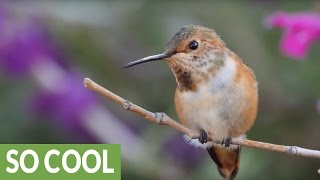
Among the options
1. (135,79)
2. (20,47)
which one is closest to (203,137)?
(20,47)

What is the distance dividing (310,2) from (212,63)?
4.80ft

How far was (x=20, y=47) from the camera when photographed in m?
2.78

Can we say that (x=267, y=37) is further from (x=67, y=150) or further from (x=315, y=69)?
(x=67, y=150)

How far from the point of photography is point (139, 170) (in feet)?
8.43

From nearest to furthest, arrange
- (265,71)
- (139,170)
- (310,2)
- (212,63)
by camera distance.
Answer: (212,63) < (139,170) < (265,71) < (310,2)

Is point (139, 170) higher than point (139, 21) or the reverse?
the reverse

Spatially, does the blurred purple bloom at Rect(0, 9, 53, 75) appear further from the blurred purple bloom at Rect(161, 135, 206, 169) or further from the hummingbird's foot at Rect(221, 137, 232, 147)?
the hummingbird's foot at Rect(221, 137, 232, 147)

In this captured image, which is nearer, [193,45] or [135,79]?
[193,45]

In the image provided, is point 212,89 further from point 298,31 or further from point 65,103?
point 65,103

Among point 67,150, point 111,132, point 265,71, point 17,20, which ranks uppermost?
point 17,20

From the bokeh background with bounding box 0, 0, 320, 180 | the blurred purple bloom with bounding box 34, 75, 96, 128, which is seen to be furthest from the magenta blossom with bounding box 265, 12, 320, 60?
the blurred purple bloom with bounding box 34, 75, 96, 128

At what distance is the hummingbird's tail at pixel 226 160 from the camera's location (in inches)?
70.8

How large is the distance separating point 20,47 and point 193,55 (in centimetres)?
133

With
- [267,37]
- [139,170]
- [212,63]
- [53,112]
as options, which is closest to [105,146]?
[212,63]
